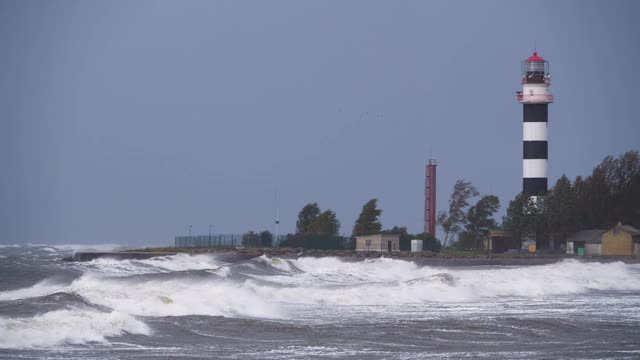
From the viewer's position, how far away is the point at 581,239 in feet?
234

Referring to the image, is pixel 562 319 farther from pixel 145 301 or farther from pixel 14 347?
pixel 14 347

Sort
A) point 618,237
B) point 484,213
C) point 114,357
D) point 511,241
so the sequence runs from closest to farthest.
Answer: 1. point 114,357
2. point 618,237
3. point 511,241
4. point 484,213

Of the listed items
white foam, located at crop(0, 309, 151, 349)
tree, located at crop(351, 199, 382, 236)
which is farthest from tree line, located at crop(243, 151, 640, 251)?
white foam, located at crop(0, 309, 151, 349)

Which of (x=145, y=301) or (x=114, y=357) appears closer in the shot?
(x=114, y=357)

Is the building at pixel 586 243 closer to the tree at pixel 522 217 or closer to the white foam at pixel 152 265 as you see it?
the tree at pixel 522 217

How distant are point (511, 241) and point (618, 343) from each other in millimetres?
50928

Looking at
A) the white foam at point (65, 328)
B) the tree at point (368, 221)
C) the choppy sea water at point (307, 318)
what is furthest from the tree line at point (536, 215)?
the white foam at point (65, 328)

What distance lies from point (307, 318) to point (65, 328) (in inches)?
298

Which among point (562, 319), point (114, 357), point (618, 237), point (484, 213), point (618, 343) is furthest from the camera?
point (484, 213)

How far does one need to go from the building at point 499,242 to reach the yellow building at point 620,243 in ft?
22.0

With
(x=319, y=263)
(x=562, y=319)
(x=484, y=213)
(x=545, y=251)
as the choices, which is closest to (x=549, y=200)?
(x=545, y=251)

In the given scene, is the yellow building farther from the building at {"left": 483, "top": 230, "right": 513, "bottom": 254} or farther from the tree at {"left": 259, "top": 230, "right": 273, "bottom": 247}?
the tree at {"left": 259, "top": 230, "right": 273, "bottom": 247}

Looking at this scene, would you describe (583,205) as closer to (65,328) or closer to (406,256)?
(406,256)

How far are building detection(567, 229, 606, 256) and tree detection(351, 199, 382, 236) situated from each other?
47.7ft
